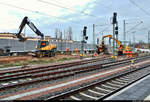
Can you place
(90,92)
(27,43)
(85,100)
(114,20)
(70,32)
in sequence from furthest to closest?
(70,32), (27,43), (114,20), (90,92), (85,100)

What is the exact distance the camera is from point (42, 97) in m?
5.84

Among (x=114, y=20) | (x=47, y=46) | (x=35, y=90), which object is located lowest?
(x=35, y=90)

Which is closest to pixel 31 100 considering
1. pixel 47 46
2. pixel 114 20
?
pixel 114 20

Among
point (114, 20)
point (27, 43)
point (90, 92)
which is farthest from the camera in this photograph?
point (27, 43)

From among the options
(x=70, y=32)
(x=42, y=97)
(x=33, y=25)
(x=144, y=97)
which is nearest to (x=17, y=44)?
(x=33, y=25)

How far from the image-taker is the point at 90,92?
21.1ft

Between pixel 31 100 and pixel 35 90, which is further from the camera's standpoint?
pixel 35 90

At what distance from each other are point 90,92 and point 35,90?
114 inches

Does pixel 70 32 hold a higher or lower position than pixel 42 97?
higher

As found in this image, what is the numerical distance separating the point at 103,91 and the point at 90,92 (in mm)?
736

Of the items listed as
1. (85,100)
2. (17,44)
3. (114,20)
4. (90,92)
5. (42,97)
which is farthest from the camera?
(17,44)

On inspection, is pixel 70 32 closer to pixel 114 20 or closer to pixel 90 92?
pixel 114 20

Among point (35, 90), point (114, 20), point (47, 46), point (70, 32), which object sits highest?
point (70, 32)

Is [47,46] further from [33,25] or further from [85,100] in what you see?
[85,100]
